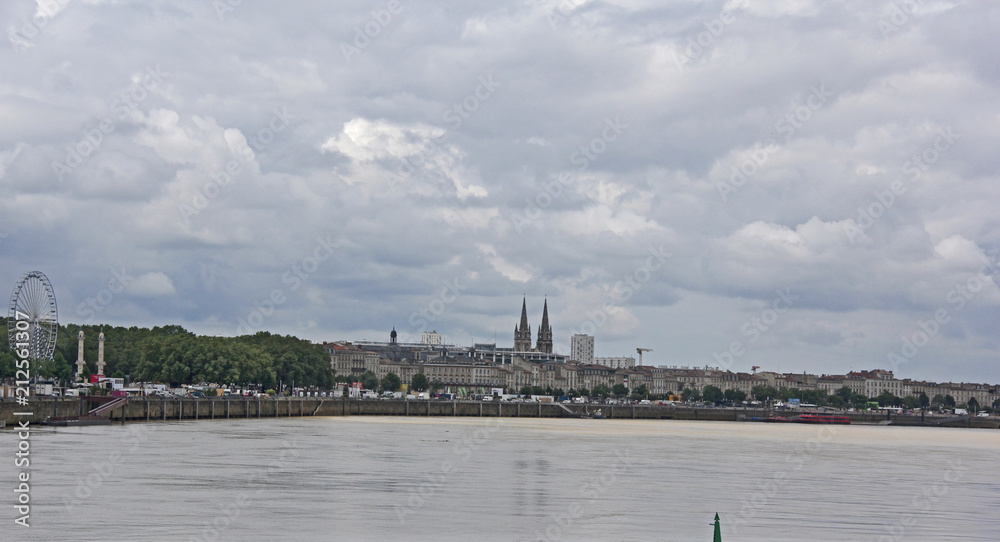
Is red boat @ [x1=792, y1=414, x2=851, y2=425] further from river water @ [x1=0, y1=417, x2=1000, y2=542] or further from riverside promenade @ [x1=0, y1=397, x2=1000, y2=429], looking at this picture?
river water @ [x1=0, y1=417, x2=1000, y2=542]

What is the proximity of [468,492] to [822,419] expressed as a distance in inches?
6080

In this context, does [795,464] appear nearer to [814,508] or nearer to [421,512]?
[814,508]

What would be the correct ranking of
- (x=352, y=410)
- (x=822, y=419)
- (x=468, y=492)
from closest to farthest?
(x=468, y=492) → (x=352, y=410) → (x=822, y=419)

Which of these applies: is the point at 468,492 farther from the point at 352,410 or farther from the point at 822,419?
the point at 822,419

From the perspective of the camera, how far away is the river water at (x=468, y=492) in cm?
3441

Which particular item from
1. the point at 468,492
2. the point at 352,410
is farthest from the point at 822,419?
the point at 468,492

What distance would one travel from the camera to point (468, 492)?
44594mm

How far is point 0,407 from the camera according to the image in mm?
73250

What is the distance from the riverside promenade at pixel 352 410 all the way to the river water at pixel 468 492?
9.87 meters

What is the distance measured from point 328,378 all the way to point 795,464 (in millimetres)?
118880

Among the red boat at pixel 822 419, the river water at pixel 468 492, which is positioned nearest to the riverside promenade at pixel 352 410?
the red boat at pixel 822 419

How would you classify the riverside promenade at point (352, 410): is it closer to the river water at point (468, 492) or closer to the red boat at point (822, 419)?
the red boat at point (822, 419)

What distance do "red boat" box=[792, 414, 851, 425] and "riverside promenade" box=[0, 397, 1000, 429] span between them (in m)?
3.67

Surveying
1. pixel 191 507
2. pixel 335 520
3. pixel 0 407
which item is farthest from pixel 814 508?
pixel 0 407
